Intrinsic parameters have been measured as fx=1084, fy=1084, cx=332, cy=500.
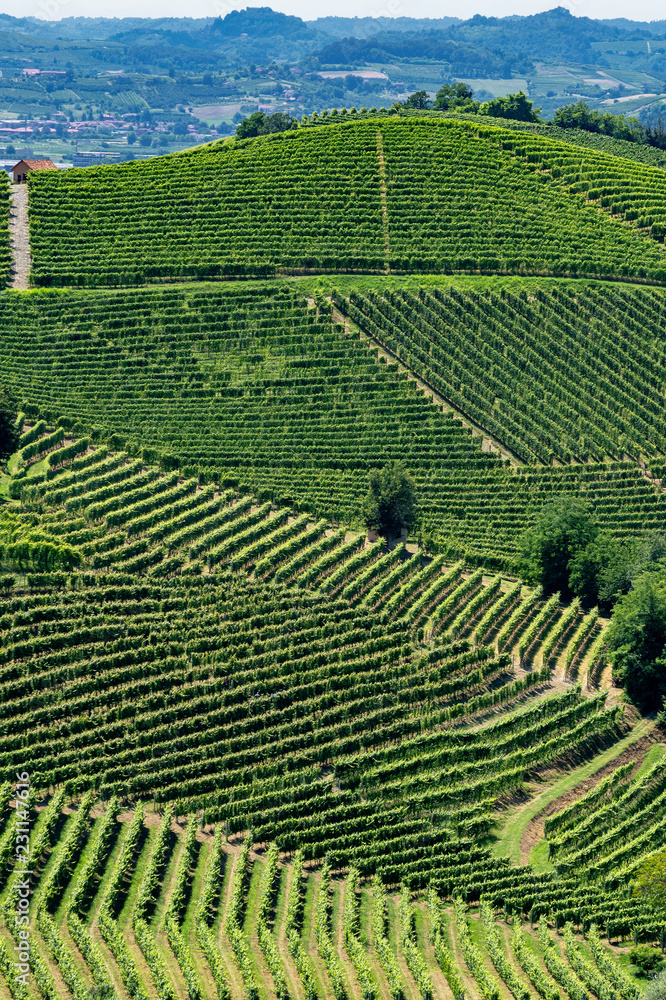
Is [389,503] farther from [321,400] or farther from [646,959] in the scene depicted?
[646,959]

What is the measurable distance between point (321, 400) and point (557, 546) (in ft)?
86.7

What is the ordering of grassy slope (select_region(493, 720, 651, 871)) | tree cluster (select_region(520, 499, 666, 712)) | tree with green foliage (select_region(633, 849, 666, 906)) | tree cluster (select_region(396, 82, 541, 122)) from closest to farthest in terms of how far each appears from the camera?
tree with green foliage (select_region(633, 849, 666, 906))
grassy slope (select_region(493, 720, 651, 871))
tree cluster (select_region(520, 499, 666, 712))
tree cluster (select_region(396, 82, 541, 122))

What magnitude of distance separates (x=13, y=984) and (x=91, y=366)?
208 ft

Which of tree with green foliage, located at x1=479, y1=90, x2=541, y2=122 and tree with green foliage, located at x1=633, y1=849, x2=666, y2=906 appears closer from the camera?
tree with green foliage, located at x1=633, y1=849, x2=666, y2=906

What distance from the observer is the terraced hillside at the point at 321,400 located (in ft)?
267

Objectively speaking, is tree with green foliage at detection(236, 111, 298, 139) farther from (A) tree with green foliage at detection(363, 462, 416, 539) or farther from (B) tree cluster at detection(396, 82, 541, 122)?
(A) tree with green foliage at detection(363, 462, 416, 539)

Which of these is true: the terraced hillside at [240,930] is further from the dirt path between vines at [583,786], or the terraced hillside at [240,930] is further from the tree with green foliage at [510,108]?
the tree with green foliage at [510,108]

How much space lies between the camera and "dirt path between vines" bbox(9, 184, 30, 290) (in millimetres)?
106312

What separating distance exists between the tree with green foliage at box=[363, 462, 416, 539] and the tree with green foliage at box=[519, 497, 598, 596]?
8.71m

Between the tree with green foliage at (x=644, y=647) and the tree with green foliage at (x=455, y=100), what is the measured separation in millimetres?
112809

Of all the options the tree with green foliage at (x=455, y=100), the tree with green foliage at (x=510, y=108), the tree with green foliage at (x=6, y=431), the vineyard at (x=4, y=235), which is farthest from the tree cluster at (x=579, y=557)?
the tree with green foliage at (x=455, y=100)

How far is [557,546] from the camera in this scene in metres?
73.3

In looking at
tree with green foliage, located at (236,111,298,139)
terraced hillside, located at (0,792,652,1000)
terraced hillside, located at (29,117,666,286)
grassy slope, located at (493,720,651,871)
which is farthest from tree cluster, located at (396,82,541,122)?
terraced hillside, located at (0,792,652,1000)

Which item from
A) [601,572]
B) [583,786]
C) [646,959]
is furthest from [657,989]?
[601,572]
